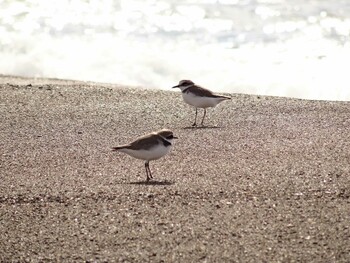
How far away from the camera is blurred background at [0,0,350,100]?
52.5ft

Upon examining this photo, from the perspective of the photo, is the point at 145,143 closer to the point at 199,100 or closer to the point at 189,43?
the point at 199,100

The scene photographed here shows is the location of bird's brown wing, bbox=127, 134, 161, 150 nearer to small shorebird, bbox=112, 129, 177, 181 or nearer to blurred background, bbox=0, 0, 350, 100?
small shorebird, bbox=112, 129, 177, 181

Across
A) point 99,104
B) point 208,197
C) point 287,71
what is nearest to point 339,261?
point 208,197

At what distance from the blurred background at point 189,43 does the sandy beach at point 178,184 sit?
3952mm

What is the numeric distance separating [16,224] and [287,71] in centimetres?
980

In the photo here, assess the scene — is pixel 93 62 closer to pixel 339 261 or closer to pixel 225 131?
pixel 225 131

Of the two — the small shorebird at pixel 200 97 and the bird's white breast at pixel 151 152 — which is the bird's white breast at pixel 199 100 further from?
the bird's white breast at pixel 151 152

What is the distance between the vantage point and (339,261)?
20.8 feet

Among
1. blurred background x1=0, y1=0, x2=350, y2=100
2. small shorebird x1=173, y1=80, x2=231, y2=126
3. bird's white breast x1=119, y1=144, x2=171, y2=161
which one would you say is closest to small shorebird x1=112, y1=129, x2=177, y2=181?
bird's white breast x1=119, y1=144, x2=171, y2=161

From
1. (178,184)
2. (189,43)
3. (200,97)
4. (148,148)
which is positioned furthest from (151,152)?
(189,43)

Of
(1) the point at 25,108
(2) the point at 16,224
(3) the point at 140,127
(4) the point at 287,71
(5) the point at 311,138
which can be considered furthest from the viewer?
(4) the point at 287,71

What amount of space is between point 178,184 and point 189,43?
421 inches

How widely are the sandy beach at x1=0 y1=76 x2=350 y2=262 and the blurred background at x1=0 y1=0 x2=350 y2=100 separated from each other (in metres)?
3.95

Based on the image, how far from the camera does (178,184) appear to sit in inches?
316
